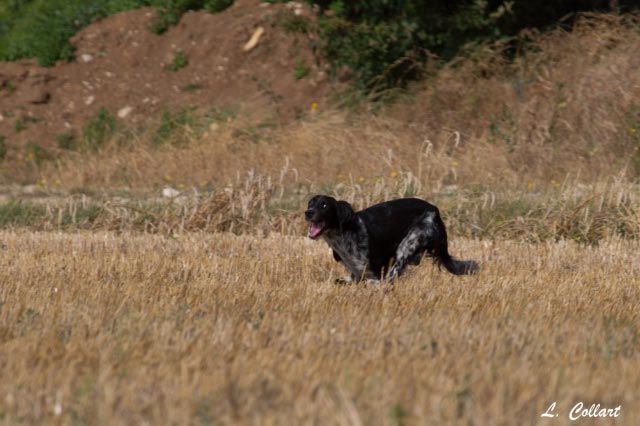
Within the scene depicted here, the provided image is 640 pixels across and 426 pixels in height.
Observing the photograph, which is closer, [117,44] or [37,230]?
[37,230]

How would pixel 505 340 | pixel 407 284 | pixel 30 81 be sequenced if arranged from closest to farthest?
pixel 505 340
pixel 407 284
pixel 30 81

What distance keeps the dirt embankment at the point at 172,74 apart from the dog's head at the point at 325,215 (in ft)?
32.4

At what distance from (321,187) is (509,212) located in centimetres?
285

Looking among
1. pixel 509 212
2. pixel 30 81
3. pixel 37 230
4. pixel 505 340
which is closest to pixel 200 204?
pixel 37 230

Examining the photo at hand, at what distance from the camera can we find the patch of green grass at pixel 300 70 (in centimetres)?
1859

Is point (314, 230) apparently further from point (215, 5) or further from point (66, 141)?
point (215, 5)

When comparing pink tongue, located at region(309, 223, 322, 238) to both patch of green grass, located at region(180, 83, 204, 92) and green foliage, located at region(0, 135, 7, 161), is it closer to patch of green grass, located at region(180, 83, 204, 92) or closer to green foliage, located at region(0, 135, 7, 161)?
green foliage, located at region(0, 135, 7, 161)

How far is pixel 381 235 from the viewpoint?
25.8ft

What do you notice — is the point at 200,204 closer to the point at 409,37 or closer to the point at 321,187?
the point at 321,187

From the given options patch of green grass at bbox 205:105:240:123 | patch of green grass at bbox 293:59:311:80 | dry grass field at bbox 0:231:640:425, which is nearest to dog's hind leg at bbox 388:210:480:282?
dry grass field at bbox 0:231:640:425

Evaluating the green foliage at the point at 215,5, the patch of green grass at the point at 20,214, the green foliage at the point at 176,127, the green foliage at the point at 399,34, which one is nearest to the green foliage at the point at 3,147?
the green foliage at the point at 176,127

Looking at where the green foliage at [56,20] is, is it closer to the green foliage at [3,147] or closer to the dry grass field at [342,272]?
the green foliage at [3,147]

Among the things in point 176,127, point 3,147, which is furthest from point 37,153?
point 176,127

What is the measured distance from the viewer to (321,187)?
41.4 feet
